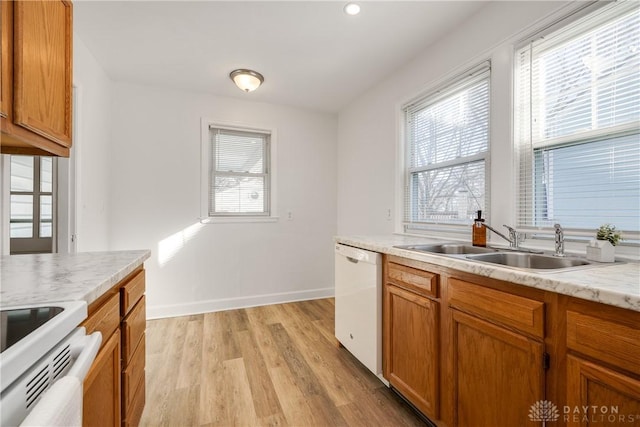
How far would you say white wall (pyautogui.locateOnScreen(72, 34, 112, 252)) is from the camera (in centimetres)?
221

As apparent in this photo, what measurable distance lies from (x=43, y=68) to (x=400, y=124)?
248 centimetres

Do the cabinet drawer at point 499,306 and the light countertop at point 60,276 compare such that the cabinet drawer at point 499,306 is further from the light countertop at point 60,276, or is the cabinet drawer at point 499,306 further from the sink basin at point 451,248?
the light countertop at point 60,276

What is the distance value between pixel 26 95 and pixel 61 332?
1024 mm

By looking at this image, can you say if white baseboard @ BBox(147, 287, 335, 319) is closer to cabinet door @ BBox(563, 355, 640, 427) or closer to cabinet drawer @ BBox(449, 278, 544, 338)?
cabinet drawer @ BBox(449, 278, 544, 338)

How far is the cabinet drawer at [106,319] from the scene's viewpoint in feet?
2.93

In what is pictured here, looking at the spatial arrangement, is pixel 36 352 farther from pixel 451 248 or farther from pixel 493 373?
pixel 451 248

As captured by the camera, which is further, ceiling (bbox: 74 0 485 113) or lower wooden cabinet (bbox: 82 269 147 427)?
ceiling (bbox: 74 0 485 113)

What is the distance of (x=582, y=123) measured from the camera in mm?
1455

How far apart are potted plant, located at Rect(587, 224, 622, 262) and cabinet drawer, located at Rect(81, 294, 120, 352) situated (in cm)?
199

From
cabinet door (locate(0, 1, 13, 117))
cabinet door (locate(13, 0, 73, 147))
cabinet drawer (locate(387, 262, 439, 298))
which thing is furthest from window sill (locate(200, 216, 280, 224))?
cabinet door (locate(0, 1, 13, 117))

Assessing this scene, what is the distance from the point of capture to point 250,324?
2.90 metres

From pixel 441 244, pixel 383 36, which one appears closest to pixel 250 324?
pixel 441 244

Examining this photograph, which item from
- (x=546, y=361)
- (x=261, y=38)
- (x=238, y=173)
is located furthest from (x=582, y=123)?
(x=238, y=173)

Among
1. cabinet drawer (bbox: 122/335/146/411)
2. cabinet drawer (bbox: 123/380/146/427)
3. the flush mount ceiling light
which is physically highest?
the flush mount ceiling light
